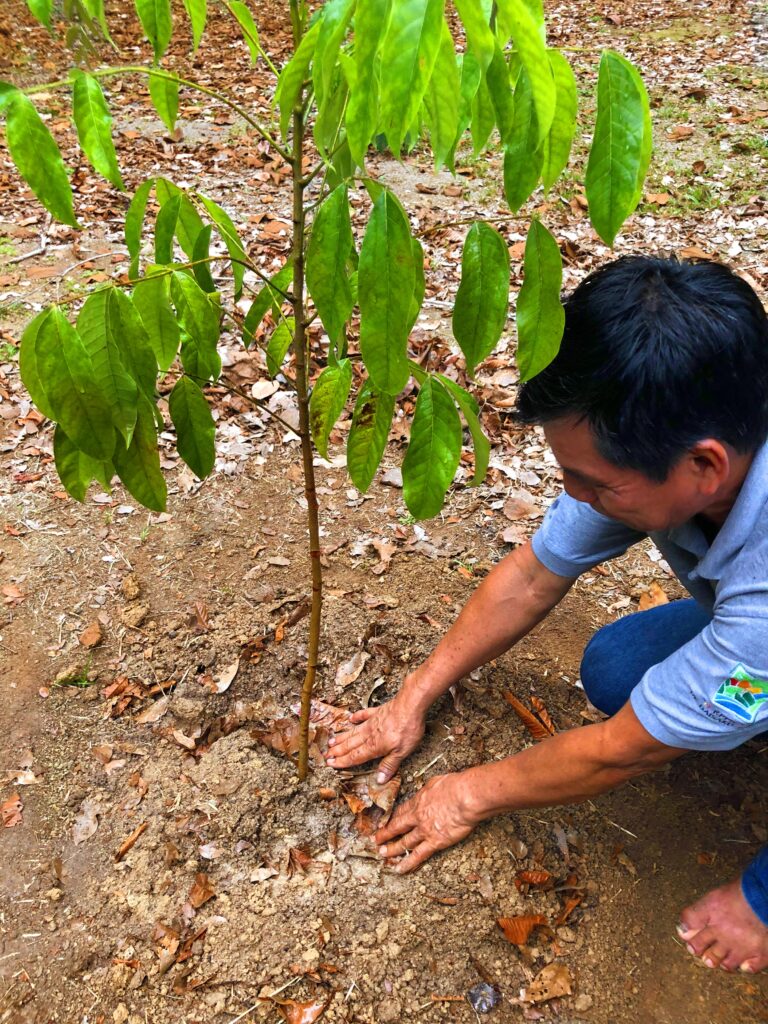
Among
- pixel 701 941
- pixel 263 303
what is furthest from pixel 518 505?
pixel 263 303

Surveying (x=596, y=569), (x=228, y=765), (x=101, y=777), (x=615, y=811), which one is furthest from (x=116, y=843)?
(x=596, y=569)

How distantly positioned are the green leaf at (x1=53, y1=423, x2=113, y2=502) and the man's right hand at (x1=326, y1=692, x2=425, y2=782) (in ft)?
3.31

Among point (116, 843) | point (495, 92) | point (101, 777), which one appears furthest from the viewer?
point (101, 777)

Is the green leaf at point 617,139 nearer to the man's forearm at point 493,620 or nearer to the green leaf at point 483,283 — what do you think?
the green leaf at point 483,283

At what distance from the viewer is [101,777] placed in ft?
6.21

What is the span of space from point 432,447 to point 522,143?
1.37 ft

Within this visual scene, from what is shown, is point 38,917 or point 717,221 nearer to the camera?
point 38,917

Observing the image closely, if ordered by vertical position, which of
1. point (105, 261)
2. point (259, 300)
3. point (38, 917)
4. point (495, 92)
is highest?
point (495, 92)

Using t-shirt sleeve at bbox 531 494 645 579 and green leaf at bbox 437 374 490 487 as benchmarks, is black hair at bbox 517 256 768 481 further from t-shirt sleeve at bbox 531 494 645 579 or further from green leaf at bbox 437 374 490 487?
t-shirt sleeve at bbox 531 494 645 579

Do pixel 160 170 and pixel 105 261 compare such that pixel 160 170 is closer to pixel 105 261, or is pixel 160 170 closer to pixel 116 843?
pixel 105 261

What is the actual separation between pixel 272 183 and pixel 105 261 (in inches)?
55.6

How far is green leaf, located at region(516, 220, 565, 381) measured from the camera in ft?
2.93

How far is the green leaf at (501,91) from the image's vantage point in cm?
75

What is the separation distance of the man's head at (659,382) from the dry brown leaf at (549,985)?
105cm
